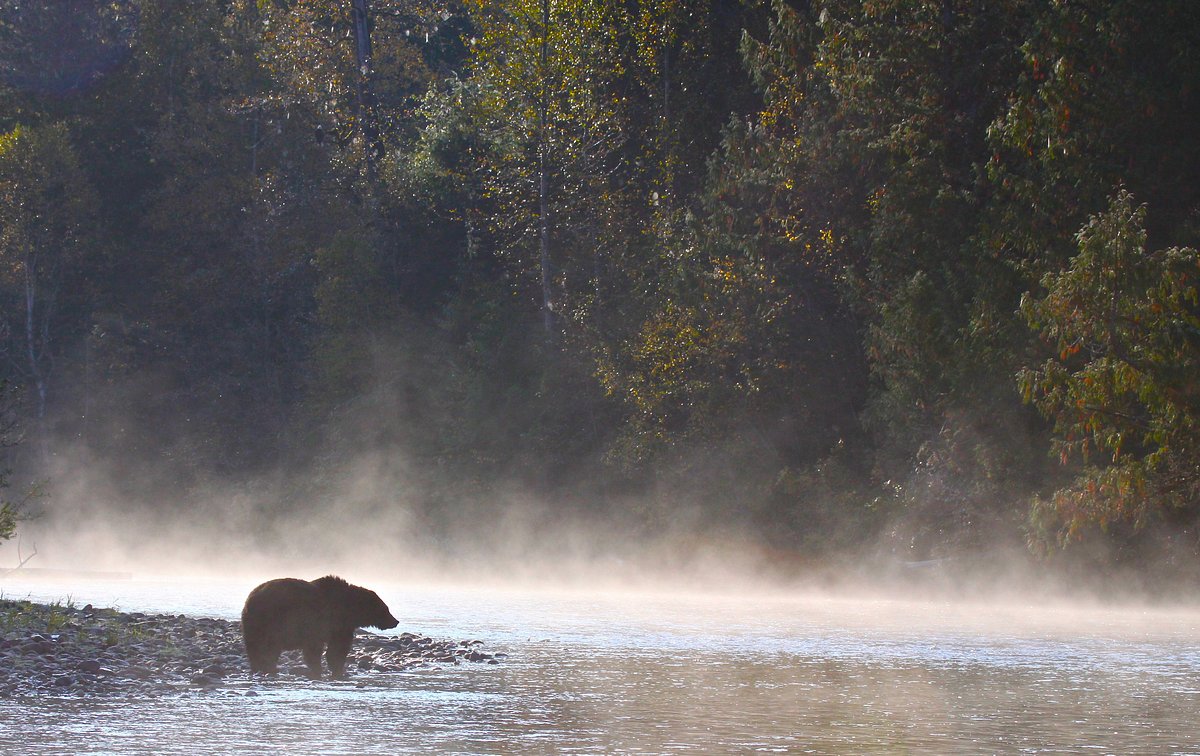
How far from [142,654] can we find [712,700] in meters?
5.52

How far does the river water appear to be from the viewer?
9344mm

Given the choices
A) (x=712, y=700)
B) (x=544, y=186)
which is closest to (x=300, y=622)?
(x=712, y=700)

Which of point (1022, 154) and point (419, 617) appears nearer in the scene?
point (419, 617)

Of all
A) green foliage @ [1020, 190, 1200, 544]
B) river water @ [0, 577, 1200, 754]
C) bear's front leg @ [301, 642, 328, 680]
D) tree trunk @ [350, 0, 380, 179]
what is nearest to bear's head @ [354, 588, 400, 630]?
bear's front leg @ [301, 642, 328, 680]

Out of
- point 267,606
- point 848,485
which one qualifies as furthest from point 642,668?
point 848,485

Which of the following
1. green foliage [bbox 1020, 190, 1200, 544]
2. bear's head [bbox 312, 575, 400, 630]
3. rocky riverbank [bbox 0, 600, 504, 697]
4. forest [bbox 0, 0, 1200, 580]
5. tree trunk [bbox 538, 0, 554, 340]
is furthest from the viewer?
tree trunk [bbox 538, 0, 554, 340]

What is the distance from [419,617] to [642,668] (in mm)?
7567

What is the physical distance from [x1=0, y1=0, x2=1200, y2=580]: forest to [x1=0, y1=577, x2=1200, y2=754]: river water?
497 centimetres

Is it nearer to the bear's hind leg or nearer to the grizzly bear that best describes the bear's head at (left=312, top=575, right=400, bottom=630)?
the grizzly bear

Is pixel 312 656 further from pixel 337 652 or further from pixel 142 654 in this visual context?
pixel 142 654

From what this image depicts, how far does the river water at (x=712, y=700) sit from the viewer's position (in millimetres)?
9344

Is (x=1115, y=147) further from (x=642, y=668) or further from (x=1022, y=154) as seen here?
(x=642, y=668)

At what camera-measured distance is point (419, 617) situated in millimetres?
20719

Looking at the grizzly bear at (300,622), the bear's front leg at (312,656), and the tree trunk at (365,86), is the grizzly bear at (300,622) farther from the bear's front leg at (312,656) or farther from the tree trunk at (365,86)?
the tree trunk at (365,86)
